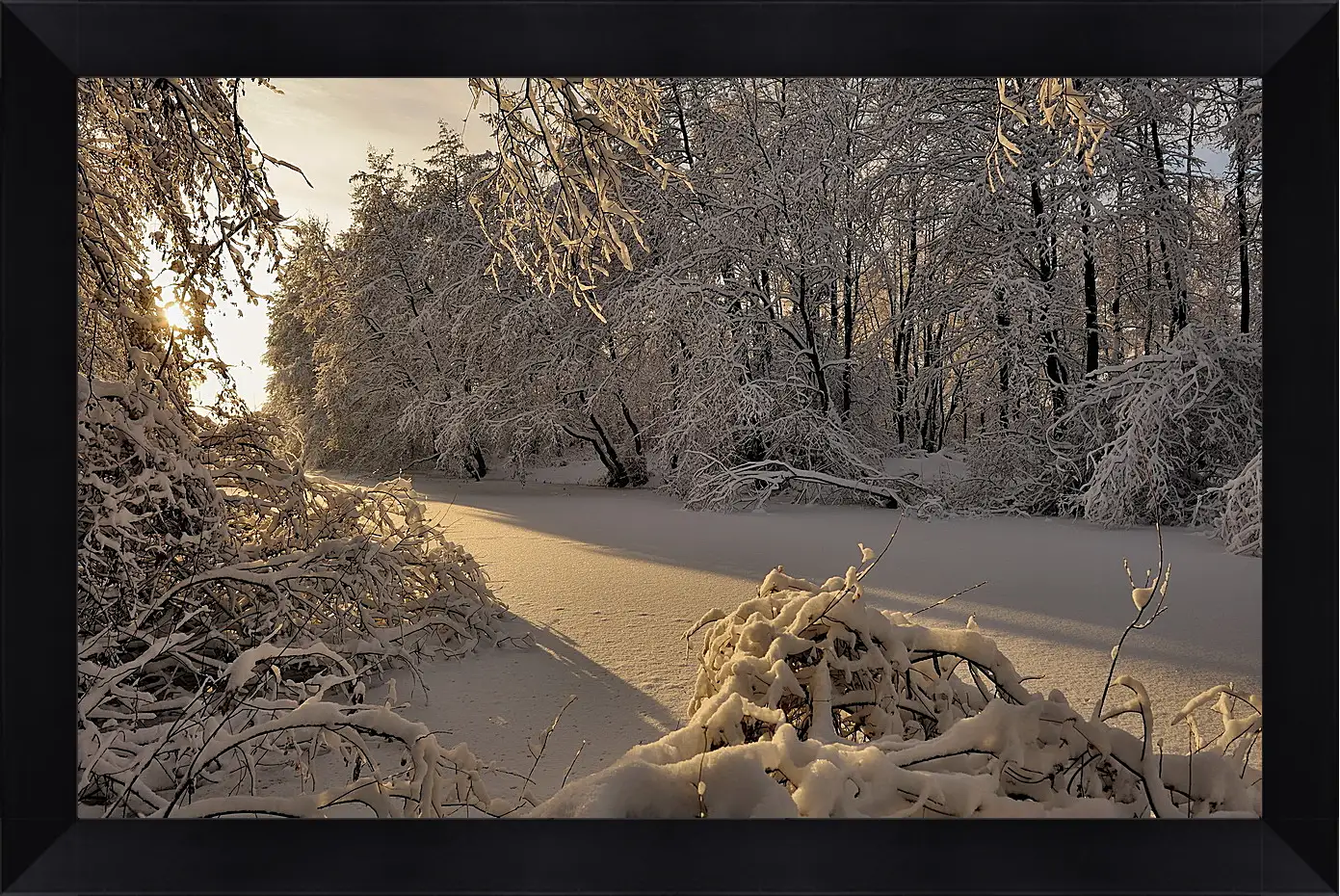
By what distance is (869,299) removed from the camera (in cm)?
991

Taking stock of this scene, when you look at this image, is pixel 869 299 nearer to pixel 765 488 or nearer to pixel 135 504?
pixel 765 488

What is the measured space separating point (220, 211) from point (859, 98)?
260 inches

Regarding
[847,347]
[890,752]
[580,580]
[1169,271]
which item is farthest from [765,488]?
[890,752]

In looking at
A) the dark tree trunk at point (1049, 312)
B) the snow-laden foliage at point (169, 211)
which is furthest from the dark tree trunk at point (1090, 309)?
the snow-laden foliage at point (169, 211)

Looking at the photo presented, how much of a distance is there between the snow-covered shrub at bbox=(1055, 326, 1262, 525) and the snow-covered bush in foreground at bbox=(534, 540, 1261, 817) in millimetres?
4151

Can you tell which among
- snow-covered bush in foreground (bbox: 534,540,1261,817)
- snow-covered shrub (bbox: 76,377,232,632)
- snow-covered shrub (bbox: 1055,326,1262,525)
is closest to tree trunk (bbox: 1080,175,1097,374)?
snow-covered shrub (bbox: 1055,326,1262,525)

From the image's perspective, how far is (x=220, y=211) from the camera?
229 centimetres

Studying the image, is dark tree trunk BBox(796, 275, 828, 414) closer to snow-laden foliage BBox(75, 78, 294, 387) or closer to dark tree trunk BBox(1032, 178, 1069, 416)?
dark tree trunk BBox(1032, 178, 1069, 416)

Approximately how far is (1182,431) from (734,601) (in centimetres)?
390

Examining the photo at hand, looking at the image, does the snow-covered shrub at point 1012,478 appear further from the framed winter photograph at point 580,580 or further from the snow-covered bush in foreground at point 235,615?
the snow-covered bush in foreground at point 235,615

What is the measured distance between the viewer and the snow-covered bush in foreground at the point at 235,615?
124 cm

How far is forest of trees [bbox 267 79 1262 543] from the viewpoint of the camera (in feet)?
17.8

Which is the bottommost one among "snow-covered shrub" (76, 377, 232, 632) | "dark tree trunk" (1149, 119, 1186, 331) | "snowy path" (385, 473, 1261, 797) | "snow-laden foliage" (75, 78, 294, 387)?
"snowy path" (385, 473, 1261, 797)
